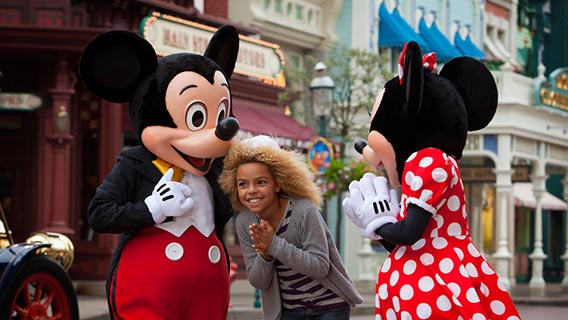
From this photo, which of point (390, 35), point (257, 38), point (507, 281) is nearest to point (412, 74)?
point (257, 38)

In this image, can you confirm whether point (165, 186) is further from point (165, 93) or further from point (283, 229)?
point (283, 229)

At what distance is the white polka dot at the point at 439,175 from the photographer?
21.4 feet

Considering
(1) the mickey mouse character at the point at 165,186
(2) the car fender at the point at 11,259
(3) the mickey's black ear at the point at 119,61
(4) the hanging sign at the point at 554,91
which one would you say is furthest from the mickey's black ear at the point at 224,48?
(4) the hanging sign at the point at 554,91

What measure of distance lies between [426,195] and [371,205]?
36 cm

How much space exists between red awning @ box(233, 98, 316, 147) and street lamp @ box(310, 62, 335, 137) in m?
2.19

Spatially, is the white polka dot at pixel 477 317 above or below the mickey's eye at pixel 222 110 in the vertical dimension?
below

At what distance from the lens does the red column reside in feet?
58.5

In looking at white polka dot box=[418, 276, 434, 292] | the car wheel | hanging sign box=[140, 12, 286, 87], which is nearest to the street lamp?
hanging sign box=[140, 12, 286, 87]

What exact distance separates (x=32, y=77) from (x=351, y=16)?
10463mm

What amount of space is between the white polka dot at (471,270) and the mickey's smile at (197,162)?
1534 millimetres

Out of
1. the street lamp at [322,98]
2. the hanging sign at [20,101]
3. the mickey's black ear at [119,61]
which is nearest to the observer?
the mickey's black ear at [119,61]

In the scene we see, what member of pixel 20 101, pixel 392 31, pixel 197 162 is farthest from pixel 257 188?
pixel 392 31

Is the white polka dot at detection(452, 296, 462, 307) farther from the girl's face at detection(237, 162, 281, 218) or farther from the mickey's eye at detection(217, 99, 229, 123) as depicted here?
the mickey's eye at detection(217, 99, 229, 123)

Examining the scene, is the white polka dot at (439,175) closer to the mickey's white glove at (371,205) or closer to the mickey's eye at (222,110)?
the mickey's white glove at (371,205)
